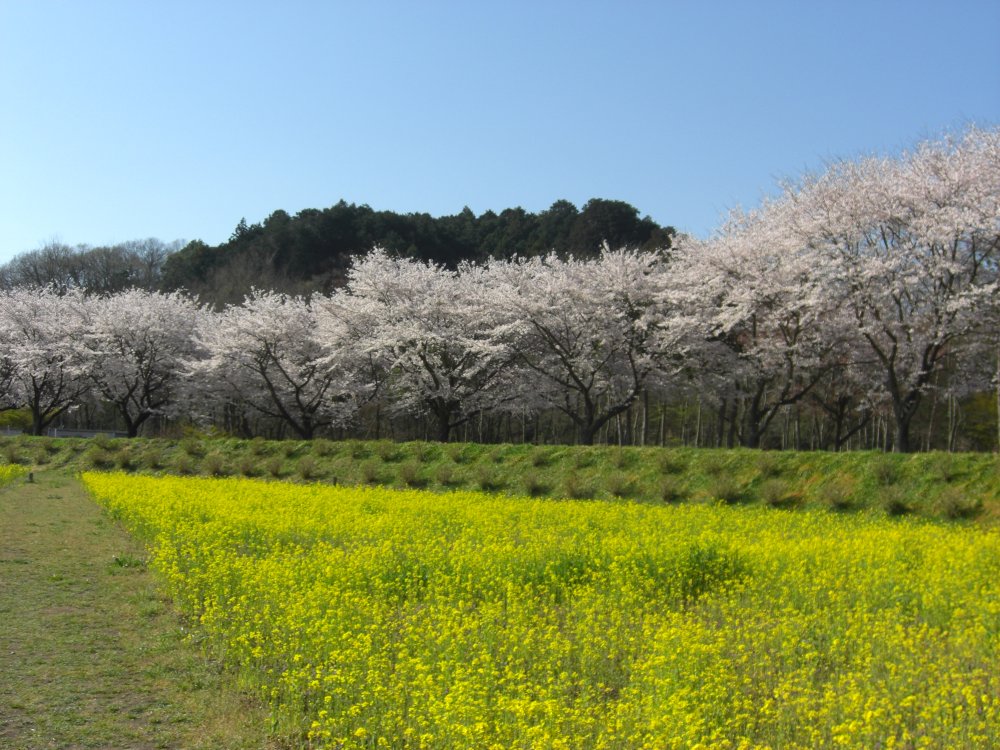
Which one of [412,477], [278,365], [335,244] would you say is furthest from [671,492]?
[335,244]

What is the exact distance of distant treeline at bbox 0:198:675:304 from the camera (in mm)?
63594

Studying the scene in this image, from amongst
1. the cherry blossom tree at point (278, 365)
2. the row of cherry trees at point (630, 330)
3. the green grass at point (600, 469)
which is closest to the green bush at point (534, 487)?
the green grass at point (600, 469)

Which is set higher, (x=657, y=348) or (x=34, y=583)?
(x=657, y=348)

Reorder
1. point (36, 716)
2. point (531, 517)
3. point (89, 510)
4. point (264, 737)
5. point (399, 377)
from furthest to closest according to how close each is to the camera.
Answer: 1. point (399, 377)
2. point (89, 510)
3. point (531, 517)
4. point (36, 716)
5. point (264, 737)

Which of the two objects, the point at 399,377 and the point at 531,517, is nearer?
the point at 531,517

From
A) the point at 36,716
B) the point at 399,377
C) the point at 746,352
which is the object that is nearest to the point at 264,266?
the point at 399,377

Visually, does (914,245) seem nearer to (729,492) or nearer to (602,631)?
(729,492)

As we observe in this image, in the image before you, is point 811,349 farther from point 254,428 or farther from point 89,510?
point 254,428

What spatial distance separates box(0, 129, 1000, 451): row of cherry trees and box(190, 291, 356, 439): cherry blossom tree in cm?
12

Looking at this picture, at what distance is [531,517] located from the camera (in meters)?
14.8

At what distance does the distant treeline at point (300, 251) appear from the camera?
209ft

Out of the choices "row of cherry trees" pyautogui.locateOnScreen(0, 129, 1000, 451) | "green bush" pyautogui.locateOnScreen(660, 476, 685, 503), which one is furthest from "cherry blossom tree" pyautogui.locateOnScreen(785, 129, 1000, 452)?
"green bush" pyautogui.locateOnScreen(660, 476, 685, 503)

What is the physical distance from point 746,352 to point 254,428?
37.6m

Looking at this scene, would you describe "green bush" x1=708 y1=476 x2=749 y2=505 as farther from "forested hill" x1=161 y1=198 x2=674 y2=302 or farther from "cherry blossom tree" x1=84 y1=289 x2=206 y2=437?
"forested hill" x1=161 y1=198 x2=674 y2=302
